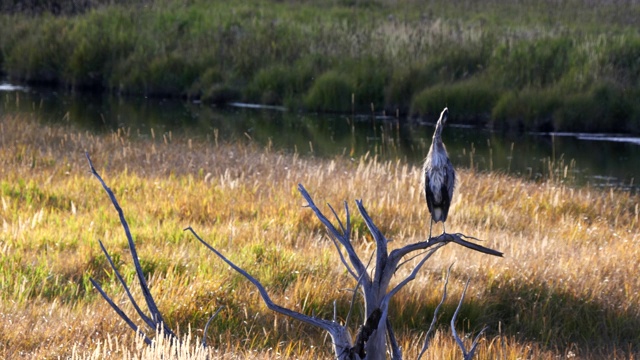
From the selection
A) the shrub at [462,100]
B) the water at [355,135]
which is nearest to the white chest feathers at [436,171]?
the water at [355,135]

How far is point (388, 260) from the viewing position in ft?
9.77

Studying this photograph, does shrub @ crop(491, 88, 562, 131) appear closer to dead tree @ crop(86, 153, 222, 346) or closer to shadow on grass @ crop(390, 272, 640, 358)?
shadow on grass @ crop(390, 272, 640, 358)

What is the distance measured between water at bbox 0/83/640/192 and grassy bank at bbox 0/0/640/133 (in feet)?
2.08

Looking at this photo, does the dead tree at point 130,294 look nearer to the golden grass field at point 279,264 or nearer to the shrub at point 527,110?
the golden grass field at point 279,264

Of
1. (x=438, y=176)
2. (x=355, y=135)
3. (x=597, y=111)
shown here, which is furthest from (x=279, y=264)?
(x=597, y=111)

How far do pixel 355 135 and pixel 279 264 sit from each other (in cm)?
979

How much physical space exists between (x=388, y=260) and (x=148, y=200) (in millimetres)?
4316

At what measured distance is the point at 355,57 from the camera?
19.1 m

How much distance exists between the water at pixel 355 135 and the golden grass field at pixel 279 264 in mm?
3794

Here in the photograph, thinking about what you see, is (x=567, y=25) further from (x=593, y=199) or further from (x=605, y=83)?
(x=593, y=199)

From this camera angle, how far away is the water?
41.9 ft

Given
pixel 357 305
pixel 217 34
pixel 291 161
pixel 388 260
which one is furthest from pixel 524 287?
pixel 217 34

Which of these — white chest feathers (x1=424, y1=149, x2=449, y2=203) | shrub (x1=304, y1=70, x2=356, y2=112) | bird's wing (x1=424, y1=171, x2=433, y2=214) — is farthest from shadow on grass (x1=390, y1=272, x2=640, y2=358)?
shrub (x1=304, y1=70, x2=356, y2=112)

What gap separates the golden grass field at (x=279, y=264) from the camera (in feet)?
14.5
